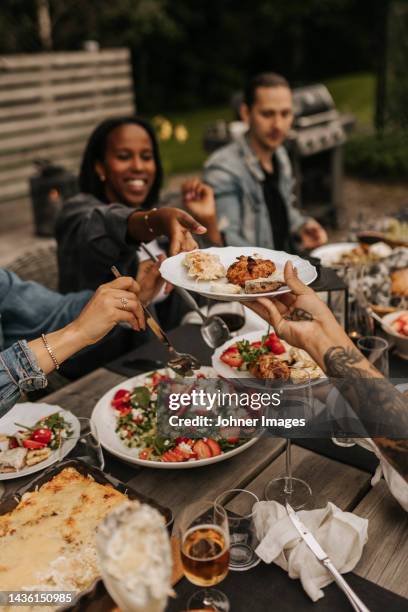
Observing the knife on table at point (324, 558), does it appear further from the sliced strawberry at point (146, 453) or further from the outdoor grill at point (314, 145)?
the outdoor grill at point (314, 145)

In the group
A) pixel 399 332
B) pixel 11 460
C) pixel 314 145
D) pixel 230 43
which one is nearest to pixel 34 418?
pixel 11 460

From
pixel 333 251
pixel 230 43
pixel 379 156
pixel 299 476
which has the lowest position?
pixel 379 156

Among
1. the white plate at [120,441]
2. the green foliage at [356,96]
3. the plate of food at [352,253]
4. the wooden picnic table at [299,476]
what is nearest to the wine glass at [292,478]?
the wooden picnic table at [299,476]

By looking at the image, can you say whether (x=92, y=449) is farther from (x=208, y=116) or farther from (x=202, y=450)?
(x=208, y=116)

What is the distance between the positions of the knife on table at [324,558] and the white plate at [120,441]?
28 centimetres

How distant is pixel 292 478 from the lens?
1.54m

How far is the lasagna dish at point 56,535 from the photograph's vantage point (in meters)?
1.15

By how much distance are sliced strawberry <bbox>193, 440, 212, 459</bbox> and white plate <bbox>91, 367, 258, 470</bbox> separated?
0.08 feet

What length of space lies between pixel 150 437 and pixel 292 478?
386 millimetres

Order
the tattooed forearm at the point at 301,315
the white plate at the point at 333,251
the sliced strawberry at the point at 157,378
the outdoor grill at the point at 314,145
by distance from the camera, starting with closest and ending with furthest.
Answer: the tattooed forearm at the point at 301,315
the sliced strawberry at the point at 157,378
the white plate at the point at 333,251
the outdoor grill at the point at 314,145

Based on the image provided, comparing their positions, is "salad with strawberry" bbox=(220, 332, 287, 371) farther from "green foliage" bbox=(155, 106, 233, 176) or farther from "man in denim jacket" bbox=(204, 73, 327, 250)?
"green foliage" bbox=(155, 106, 233, 176)

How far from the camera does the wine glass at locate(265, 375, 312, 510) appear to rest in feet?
4.79

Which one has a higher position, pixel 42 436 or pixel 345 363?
pixel 345 363

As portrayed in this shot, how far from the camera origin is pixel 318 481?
1537mm
